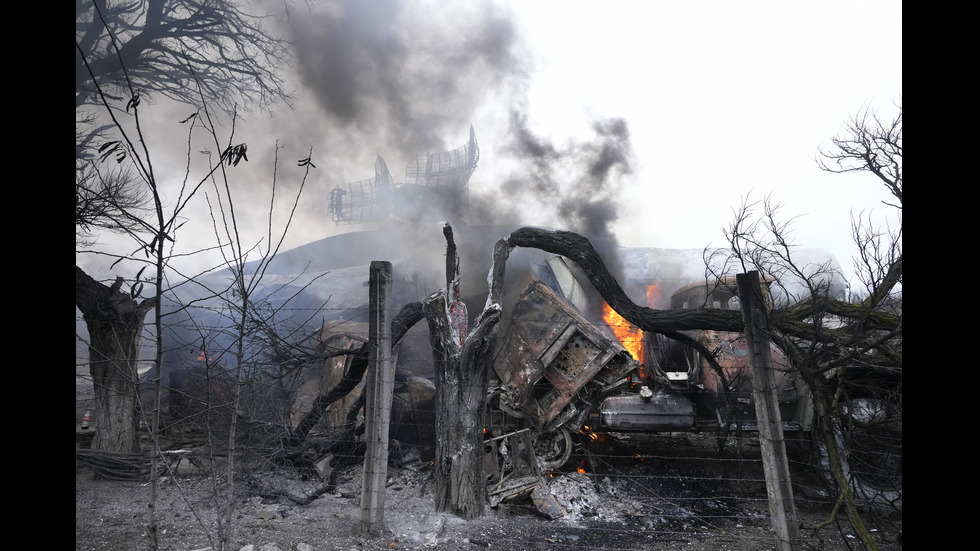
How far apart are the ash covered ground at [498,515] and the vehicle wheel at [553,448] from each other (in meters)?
0.29

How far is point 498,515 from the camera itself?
6.01 m

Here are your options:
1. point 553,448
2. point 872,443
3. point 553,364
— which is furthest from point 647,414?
point 872,443

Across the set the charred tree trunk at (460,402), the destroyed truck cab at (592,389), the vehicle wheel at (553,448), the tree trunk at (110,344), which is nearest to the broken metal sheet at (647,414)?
the destroyed truck cab at (592,389)

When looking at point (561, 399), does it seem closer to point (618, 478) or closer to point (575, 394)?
point (575, 394)

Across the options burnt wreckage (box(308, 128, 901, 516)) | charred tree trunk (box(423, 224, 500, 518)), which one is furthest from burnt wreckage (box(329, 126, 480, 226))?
charred tree trunk (box(423, 224, 500, 518))

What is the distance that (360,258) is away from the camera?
1123 inches

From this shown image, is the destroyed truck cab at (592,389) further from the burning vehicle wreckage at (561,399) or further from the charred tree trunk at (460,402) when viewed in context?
the charred tree trunk at (460,402)

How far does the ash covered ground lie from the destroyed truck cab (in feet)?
2.10

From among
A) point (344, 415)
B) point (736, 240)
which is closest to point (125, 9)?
point (344, 415)

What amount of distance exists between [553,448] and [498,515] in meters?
1.97

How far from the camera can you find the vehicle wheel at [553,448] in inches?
297
